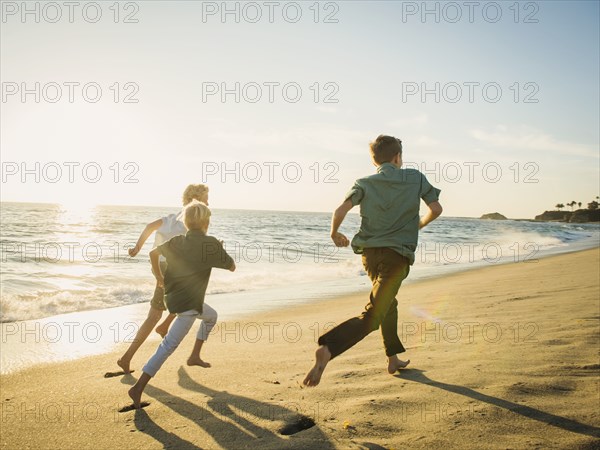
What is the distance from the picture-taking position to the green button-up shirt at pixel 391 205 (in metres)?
3.76

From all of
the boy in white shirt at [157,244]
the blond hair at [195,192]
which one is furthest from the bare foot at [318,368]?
the blond hair at [195,192]

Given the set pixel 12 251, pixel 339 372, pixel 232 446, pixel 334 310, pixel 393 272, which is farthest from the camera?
pixel 12 251

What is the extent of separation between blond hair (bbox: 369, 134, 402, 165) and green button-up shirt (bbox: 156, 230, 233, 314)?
1.64 m

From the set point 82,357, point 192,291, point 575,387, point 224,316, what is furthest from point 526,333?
point 82,357

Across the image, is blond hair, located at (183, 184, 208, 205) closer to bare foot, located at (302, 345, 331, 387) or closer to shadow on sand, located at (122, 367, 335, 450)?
shadow on sand, located at (122, 367, 335, 450)

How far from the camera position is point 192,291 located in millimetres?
3969

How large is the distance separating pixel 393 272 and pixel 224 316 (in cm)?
494

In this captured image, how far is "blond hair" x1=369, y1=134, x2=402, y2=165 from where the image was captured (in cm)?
403

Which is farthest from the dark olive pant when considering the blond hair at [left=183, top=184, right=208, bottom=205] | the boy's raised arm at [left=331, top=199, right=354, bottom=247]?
the blond hair at [left=183, top=184, right=208, bottom=205]

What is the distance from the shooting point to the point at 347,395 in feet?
12.1

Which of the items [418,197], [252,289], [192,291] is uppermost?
[418,197]

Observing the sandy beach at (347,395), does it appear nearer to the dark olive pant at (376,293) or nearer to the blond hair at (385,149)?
the dark olive pant at (376,293)

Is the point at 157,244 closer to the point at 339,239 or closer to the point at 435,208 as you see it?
the point at 339,239

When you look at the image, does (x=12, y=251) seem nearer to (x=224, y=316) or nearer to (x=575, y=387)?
(x=224, y=316)
